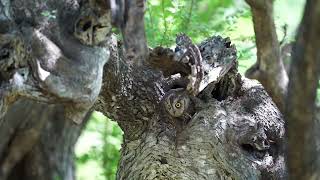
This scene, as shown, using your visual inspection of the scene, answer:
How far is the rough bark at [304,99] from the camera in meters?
2.10

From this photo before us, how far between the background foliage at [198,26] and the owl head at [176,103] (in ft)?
2.28

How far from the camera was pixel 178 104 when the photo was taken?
398 centimetres

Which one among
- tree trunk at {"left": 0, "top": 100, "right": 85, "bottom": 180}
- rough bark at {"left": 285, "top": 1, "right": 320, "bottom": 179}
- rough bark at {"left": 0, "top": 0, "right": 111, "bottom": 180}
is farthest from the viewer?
tree trunk at {"left": 0, "top": 100, "right": 85, "bottom": 180}

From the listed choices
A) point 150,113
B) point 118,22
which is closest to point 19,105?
point 150,113

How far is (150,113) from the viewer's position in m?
4.13

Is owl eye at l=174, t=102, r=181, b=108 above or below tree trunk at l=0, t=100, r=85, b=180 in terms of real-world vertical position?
below

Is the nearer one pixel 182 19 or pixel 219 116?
pixel 219 116

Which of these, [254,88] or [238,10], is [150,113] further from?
[238,10]

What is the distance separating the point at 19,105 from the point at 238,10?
8.71 ft

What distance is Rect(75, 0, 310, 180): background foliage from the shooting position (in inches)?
194

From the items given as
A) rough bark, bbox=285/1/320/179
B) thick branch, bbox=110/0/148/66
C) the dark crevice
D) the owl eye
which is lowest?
rough bark, bbox=285/1/320/179

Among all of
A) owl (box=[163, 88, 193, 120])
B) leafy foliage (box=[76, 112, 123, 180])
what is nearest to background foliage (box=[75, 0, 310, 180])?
leafy foliage (box=[76, 112, 123, 180])

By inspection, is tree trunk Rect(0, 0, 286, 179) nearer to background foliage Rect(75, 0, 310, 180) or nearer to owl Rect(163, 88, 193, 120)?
owl Rect(163, 88, 193, 120)

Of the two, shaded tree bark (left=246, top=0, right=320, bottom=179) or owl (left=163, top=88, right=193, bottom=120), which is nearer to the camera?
shaded tree bark (left=246, top=0, right=320, bottom=179)
